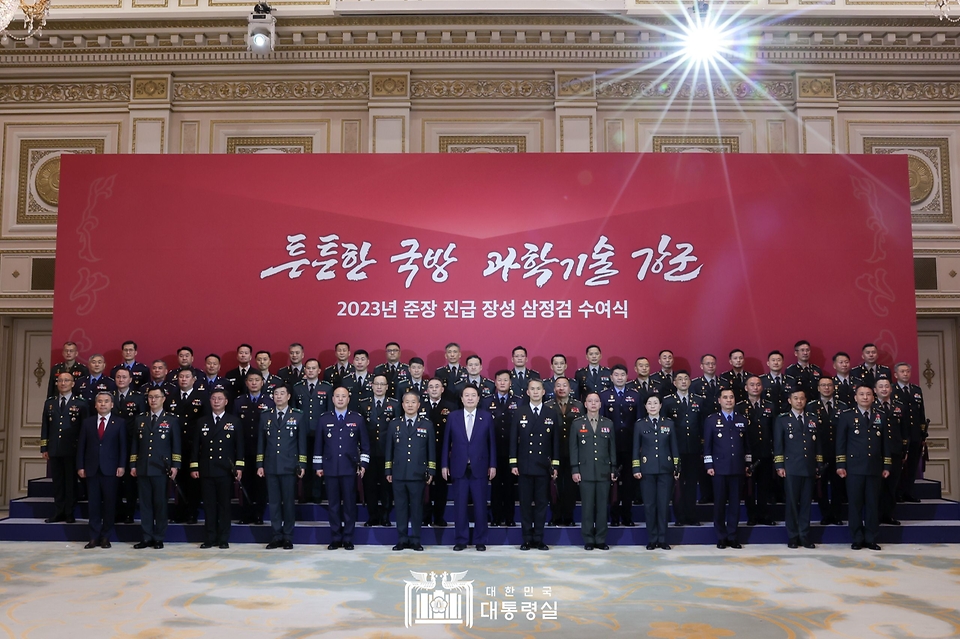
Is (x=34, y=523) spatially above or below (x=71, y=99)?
below

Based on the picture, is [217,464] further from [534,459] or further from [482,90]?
[482,90]

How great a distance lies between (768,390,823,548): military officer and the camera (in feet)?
20.6

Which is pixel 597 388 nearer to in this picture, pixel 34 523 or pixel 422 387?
pixel 422 387

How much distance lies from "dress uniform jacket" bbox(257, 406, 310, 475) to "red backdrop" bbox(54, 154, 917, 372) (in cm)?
147

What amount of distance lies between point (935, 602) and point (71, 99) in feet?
32.1

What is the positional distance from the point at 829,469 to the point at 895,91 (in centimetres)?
493

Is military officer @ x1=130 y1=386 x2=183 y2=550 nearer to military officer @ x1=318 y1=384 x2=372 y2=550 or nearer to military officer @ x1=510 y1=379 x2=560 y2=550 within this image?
military officer @ x1=318 y1=384 x2=372 y2=550

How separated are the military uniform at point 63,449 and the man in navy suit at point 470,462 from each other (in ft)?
10.5

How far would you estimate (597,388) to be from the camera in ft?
23.7

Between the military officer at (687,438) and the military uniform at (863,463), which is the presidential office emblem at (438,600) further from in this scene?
the military uniform at (863,463)

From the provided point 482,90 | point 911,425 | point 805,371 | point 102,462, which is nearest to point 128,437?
point 102,462

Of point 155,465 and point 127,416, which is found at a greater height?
point 127,416

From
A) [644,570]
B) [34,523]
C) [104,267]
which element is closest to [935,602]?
[644,570]

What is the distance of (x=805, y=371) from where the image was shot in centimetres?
733
